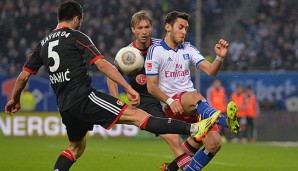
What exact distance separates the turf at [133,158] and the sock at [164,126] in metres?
3.82

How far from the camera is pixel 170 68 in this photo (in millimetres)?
9578

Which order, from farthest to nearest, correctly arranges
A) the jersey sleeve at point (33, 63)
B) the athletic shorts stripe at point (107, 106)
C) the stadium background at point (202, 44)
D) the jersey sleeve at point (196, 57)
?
the stadium background at point (202, 44), the jersey sleeve at point (196, 57), the jersey sleeve at point (33, 63), the athletic shorts stripe at point (107, 106)

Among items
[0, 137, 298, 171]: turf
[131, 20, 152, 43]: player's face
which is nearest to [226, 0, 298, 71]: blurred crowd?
[0, 137, 298, 171]: turf

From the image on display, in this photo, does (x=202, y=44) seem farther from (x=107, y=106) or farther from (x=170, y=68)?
(x=107, y=106)

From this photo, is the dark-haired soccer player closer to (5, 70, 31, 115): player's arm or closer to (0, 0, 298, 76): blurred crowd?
(5, 70, 31, 115): player's arm

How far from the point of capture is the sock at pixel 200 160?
909cm

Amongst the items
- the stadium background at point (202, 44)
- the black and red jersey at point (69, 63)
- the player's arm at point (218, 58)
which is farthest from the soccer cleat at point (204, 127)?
the stadium background at point (202, 44)

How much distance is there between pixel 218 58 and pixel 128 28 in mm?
12758

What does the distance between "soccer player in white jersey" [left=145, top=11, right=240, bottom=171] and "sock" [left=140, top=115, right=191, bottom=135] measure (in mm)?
853

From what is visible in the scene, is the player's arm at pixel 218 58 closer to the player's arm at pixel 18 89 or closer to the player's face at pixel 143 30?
the player's face at pixel 143 30

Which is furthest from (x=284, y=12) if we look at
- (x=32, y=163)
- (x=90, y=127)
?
(x=90, y=127)

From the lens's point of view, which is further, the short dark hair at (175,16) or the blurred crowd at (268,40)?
the blurred crowd at (268,40)

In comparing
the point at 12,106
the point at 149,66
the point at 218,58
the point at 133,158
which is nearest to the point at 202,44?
the point at 133,158

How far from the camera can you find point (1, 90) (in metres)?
22.0
